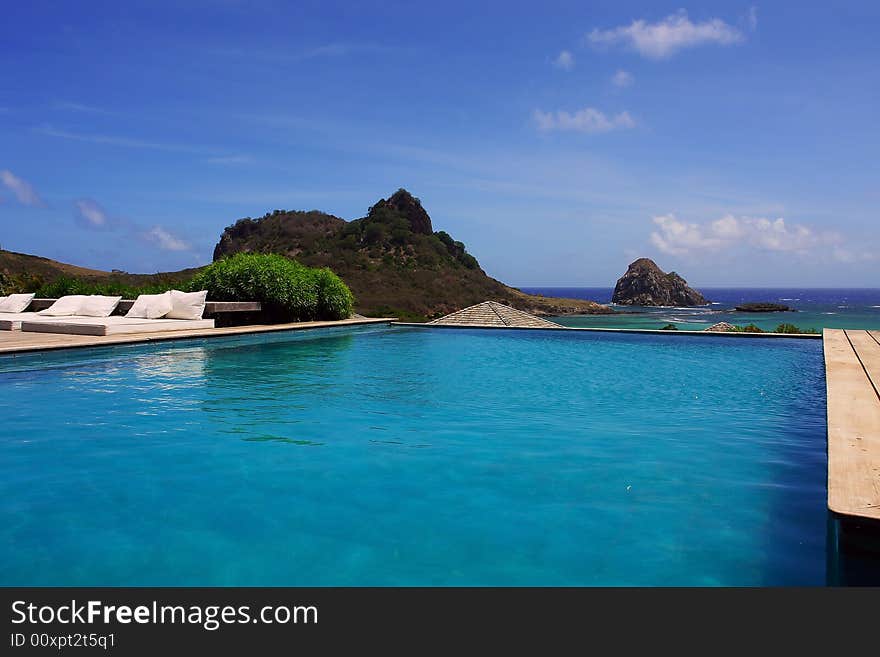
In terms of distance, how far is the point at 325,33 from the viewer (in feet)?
50.5

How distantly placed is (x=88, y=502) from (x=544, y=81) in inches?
621

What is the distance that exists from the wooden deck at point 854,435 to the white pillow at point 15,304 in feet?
58.2

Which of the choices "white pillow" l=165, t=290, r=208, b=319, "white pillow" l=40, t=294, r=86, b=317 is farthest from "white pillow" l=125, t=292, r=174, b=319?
"white pillow" l=40, t=294, r=86, b=317

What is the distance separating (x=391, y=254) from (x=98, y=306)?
4290 cm

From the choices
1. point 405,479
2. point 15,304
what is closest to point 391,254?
point 15,304

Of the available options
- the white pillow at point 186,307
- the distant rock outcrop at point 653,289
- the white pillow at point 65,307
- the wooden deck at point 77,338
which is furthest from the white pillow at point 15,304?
the distant rock outcrop at point 653,289

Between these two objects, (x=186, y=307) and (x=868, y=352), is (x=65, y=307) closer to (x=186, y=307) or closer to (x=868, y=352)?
(x=186, y=307)

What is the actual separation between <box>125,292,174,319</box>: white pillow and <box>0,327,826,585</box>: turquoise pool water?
5076mm

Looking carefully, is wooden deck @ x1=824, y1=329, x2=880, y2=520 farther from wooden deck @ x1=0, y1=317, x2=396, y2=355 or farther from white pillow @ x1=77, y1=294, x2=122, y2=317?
white pillow @ x1=77, y1=294, x2=122, y2=317

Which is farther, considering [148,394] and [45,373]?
[45,373]

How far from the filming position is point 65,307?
1514 centimetres

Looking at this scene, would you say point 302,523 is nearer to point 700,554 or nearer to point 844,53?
point 700,554
